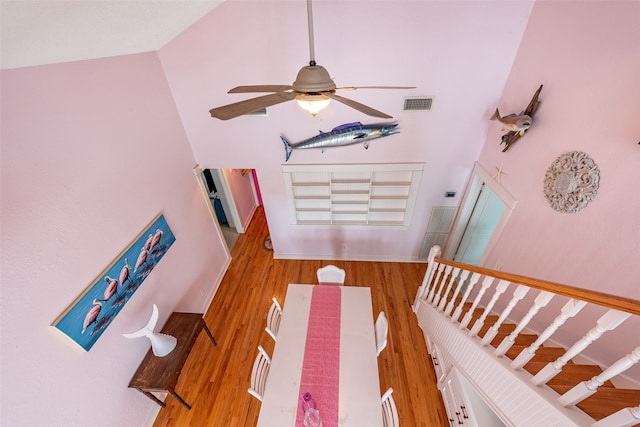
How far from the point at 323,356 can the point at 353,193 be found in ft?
7.42

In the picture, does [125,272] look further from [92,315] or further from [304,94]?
[304,94]

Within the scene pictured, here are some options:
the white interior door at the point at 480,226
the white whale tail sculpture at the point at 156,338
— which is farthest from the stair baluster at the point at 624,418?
the white whale tail sculpture at the point at 156,338

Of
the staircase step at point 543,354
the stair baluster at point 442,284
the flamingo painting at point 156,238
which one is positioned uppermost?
the flamingo painting at point 156,238

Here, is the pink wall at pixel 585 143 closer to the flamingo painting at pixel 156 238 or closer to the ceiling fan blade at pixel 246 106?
the ceiling fan blade at pixel 246 106

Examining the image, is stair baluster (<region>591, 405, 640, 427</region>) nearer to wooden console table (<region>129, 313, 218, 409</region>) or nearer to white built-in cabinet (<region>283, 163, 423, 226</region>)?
white built-in cabinet (<region>283, 163, 423, 226</region>)

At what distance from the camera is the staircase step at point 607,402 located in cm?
121

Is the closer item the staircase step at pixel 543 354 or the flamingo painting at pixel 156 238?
the staircase step at pixel 543 354

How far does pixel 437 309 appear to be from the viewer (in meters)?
2.84

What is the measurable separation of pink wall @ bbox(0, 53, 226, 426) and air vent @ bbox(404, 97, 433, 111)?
2826mm

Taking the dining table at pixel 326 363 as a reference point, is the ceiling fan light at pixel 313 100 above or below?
above

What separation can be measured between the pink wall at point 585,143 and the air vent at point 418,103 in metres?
0.85

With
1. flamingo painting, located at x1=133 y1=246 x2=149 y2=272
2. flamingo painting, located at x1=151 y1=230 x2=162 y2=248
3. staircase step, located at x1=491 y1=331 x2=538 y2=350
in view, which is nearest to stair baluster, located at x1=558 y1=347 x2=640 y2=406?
staircase step, located at x1=491 y1=331 x2=538 y2=350

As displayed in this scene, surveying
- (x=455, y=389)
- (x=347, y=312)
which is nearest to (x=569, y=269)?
(x=455, y=389)

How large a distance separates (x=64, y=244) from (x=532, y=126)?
3955 millimetres
